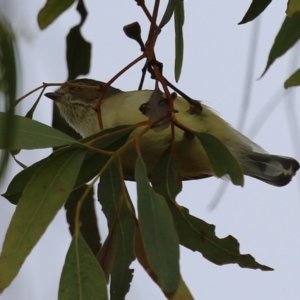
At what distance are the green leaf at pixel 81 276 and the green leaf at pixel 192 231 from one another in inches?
15.0

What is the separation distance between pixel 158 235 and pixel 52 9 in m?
0.83

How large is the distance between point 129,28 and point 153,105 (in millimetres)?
334

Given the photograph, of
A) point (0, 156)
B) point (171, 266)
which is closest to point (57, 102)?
point (171, 266)

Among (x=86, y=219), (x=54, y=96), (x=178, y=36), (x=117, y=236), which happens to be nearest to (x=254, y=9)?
(x=178, y=36)

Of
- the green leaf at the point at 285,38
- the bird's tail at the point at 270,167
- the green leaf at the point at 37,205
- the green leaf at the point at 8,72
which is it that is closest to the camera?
the green leaf at the point at 8,72

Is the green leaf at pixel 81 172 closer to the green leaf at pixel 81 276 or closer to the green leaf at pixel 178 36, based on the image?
the green leaf at pixel 81 276

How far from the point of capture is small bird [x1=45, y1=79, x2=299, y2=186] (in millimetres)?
2402

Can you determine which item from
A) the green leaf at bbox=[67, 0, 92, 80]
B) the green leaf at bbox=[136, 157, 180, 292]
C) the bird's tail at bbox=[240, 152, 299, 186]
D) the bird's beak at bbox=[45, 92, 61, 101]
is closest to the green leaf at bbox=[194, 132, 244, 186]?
the green leaf at bbox=[136, 157, 180, 292]

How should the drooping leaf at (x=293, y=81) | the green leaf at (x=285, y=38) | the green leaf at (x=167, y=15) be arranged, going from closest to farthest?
1. the green leaf at (x=167, y=15)
2. the drooping leaf at (x=293, y=81)
3. the green leaf at (x=285, y=38)

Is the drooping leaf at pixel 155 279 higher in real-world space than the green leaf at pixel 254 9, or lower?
lower

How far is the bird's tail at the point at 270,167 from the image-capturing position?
267cm

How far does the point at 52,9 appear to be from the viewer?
2.00 m

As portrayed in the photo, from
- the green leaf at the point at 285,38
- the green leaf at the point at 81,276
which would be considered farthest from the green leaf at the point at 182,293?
the green leaf at the point at 285,38

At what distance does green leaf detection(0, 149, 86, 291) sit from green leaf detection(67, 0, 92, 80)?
1.07 m
